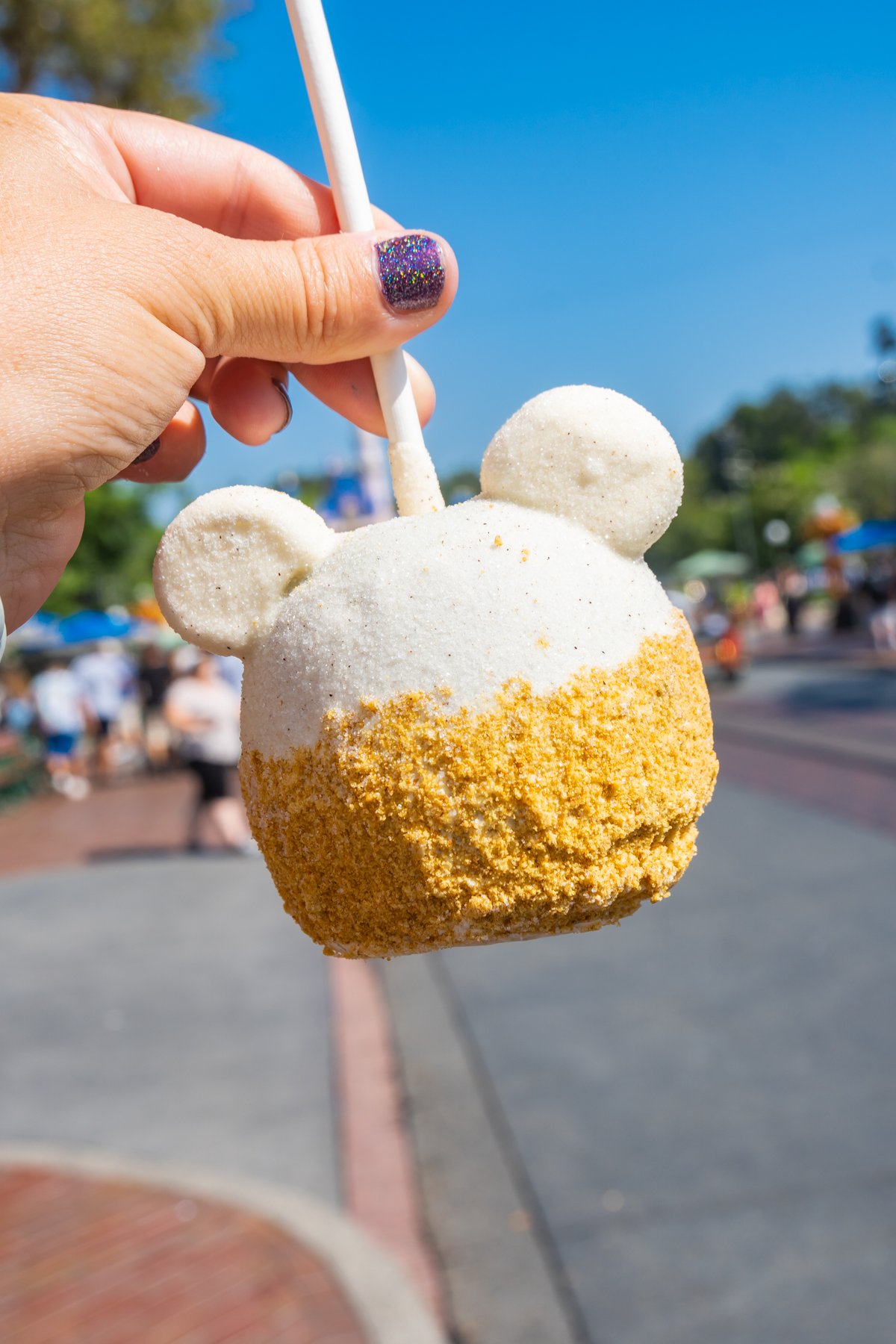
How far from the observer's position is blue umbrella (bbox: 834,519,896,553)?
2827 cm

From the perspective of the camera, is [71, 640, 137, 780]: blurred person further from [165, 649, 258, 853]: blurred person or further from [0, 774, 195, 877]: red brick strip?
[165, 649, 258, 853]: blurred person

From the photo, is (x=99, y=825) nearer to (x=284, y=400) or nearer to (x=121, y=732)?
(x=121, y=732)

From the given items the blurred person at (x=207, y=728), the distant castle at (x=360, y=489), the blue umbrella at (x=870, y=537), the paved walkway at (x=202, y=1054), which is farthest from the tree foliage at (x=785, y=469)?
the paved walkway at (x=202, y=1054)

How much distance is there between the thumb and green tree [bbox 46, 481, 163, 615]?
30382mm

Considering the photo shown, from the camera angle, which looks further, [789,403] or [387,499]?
[789,403]

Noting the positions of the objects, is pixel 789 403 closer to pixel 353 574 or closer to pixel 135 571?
pixel 135 571

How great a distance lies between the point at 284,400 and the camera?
65.1 inches

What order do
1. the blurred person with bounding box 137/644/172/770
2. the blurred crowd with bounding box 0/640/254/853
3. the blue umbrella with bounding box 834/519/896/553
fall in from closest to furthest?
the blurred crowd with bounding box 0/640/254/853
the blurred person with bounding box 137/644/172/770
the blue umbrella with bounding box 834/519/896/553

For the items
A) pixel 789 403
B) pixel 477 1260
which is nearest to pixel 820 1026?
pixel 477 1260

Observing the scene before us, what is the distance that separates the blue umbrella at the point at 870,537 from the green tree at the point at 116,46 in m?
24.3

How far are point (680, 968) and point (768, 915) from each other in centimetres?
112

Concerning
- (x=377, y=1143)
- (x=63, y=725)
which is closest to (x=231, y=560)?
(x=377, y=1143)

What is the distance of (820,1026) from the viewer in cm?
659

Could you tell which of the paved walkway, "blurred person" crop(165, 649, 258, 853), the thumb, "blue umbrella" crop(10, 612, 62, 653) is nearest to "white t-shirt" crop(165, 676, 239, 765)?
"blurred person" crop(165, 649, 258, 853)
